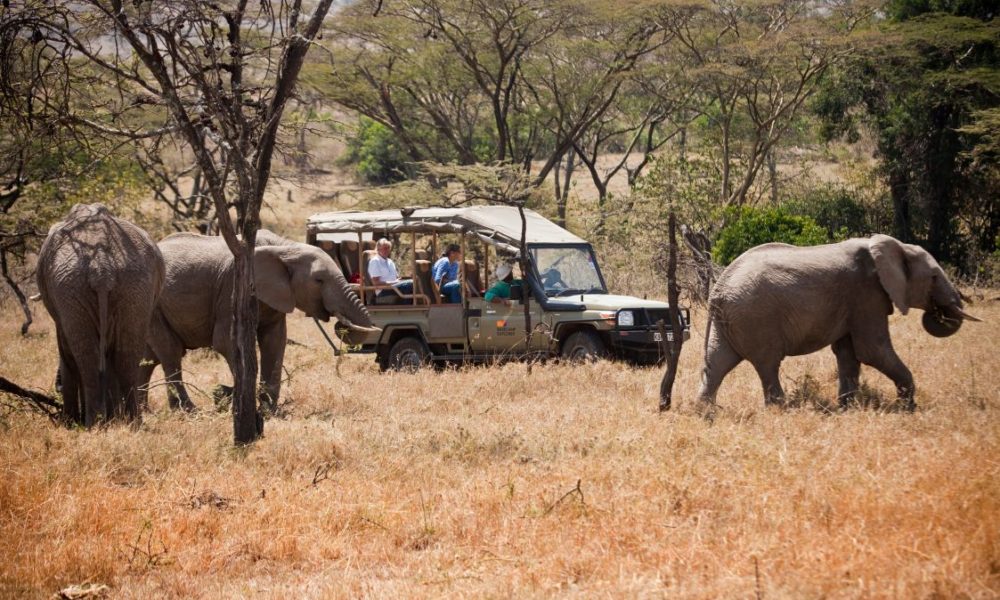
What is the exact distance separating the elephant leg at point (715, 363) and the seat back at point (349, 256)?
596 cm

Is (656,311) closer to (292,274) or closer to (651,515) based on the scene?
(292,274)

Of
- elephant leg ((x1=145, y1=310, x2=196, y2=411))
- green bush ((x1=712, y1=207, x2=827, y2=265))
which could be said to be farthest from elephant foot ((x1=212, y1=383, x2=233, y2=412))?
green bush ((x1=712, y1=207, x2=827, y2=265))

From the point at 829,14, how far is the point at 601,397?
21.2 m

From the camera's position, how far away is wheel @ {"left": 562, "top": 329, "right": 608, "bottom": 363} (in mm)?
12836

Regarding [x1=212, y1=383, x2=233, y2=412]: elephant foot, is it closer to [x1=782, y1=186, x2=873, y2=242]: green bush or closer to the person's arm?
the person's arm

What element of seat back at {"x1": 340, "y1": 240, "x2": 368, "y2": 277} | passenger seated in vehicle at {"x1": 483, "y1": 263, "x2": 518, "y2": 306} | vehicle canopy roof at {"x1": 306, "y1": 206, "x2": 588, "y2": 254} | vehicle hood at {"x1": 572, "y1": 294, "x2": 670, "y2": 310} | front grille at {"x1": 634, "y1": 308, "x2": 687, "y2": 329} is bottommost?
front grille at {"x1": 634, "y1": 308, "x2": 687, "y2": 329}

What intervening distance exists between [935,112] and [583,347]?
15.6m

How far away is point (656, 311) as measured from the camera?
12.9m

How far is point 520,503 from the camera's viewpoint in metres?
6.39

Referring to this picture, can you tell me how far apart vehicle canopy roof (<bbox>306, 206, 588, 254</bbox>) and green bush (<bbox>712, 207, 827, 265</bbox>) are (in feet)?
24.5

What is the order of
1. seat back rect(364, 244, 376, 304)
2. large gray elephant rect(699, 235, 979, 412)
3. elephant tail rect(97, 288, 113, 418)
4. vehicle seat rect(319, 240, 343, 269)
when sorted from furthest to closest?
vehicle seat rect(319, 240, 343, 269)
seat back rect(364, 244, 376, 304)
large gray elephant rect(699, 235, 979, 412)
elephant tail rect(97, 288, 113, 418)

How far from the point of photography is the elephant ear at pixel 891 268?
31.8 ft

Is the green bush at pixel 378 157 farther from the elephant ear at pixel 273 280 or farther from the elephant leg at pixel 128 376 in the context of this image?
the elephant leg at pixel 128 376

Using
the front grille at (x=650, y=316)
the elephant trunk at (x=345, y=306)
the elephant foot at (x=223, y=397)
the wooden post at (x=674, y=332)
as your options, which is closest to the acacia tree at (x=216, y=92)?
the elephant foot at (x=223, y=397)
